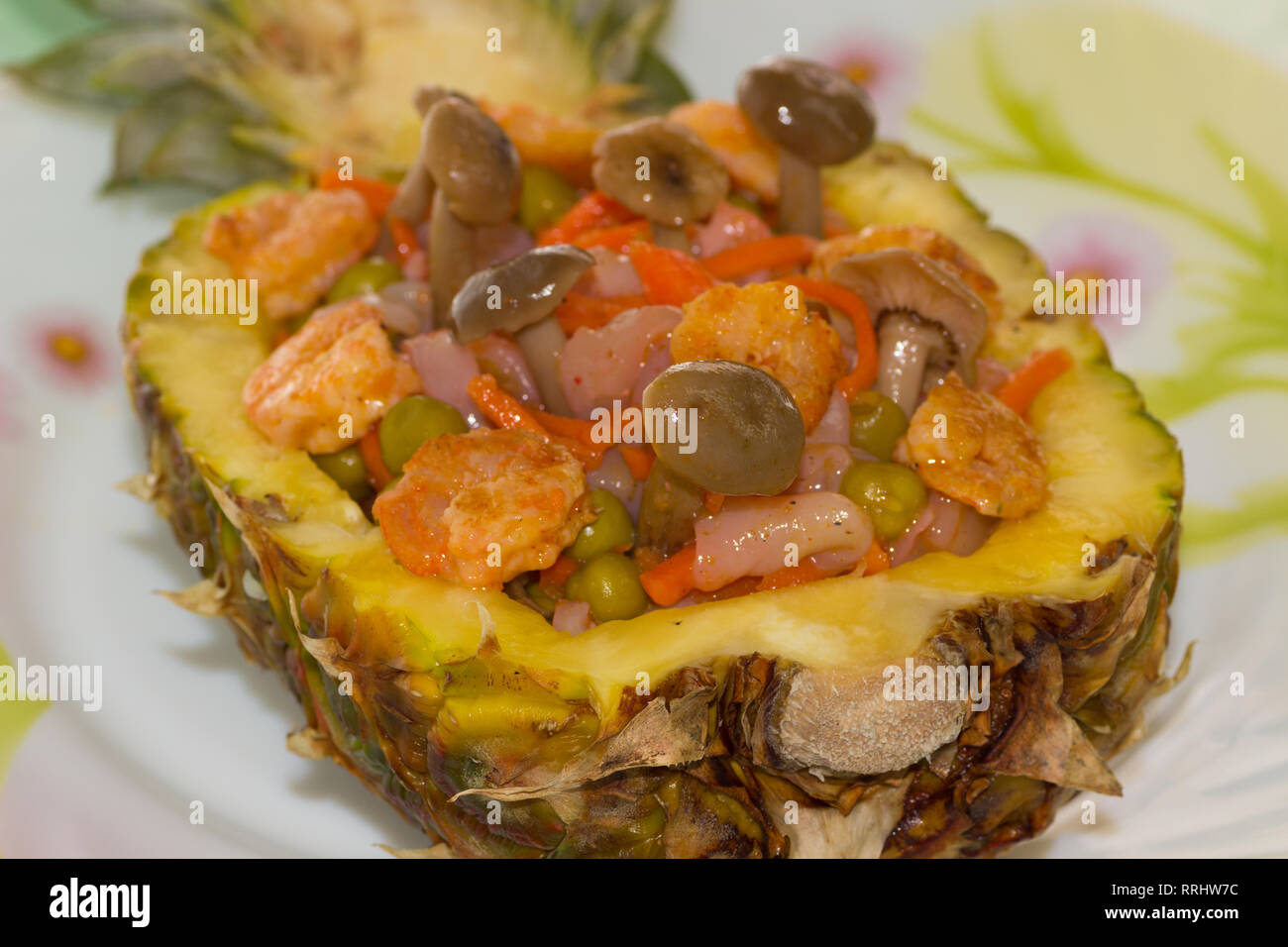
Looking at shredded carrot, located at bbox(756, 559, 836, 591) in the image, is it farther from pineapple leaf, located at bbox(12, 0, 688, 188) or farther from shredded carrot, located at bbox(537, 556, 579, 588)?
pineapple leaf, located at bbox(12, 0, 688, 188)

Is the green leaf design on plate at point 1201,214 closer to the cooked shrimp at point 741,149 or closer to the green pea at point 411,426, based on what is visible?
the cooked shrimp at point 741,149

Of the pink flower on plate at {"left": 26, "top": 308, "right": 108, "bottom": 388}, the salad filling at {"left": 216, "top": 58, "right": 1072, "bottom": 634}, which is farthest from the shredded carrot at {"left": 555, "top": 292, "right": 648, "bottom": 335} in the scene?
the pink flower on plate at {"left": 26, "top": 308, "right": 108, "bottom": 388}

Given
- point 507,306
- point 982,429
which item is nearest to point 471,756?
point 507,306

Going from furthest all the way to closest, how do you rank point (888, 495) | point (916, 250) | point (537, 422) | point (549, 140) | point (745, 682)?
point (549, 140)
point (916, 250)
point (537, 422)
point (888, 495)
point (745, 682)

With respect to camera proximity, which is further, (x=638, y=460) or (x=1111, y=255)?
(x=1111, y=255)

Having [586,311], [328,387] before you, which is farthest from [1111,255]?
[328,387]

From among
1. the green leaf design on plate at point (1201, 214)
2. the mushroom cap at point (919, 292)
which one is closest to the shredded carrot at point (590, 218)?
the mushroom cap at point (919, 292)

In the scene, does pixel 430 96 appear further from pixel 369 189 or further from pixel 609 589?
pixel 609 589
